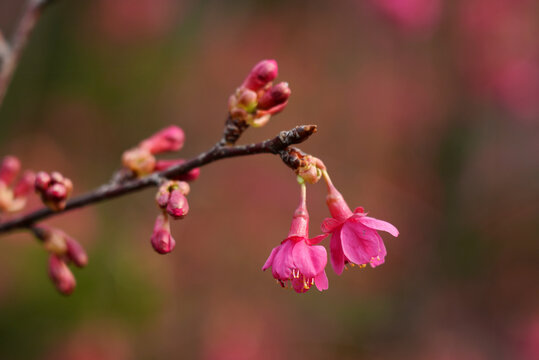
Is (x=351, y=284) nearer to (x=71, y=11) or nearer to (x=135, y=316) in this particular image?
(x=135, y=316)

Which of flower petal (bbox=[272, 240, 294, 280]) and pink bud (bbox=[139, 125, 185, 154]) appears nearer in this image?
flower petal (bbox=[272, 240, 294, 280])

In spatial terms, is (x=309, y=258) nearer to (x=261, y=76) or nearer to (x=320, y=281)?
(x=320, y=281)

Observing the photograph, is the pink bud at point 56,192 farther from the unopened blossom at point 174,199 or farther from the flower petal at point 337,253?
the flower petal at point 337,253

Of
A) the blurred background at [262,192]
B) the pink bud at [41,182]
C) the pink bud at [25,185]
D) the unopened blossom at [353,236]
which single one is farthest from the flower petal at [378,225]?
the blurred background at [262,192]

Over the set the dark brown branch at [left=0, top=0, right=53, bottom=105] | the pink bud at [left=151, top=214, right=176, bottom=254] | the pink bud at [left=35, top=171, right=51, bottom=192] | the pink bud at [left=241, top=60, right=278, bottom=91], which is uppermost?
the dark brown branch at [left=0, top=0, right=53, bottom=105]

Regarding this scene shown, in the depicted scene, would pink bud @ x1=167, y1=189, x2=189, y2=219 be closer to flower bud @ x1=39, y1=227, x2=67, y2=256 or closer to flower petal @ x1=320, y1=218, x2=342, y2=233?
flower petal @ x1=320, y1=218, x2=342, y2=233

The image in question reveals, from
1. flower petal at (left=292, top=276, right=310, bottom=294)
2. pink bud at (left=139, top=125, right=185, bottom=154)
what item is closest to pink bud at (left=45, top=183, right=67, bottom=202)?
pink bud at (left=139, top=125, right=185, bottom=154)

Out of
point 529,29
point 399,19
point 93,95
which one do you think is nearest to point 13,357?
point 93,95
